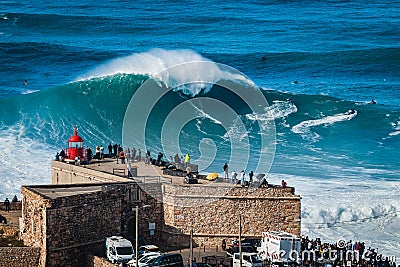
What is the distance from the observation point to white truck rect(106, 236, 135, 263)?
2969 cm

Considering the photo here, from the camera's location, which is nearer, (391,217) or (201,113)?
(391,217)

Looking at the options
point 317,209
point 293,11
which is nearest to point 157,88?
point 317,209

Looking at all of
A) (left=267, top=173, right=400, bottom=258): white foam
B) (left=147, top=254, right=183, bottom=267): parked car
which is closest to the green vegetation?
(left=147, top=254, right=183, bottom=267): parked car

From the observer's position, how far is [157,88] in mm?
59250

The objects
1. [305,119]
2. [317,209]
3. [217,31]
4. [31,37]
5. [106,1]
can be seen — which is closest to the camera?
[317,209]

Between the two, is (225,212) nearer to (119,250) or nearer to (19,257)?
(119,250)

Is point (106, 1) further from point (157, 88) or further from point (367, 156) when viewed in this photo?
point (367, 156)

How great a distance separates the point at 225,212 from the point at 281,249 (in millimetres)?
2451

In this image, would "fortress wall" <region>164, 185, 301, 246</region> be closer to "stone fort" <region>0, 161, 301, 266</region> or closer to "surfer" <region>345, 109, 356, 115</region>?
"stone fort" <region>0, 161, 301, 266</region>

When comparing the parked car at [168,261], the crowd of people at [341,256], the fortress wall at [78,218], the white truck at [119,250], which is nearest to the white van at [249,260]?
the crowd of people at [341,256]

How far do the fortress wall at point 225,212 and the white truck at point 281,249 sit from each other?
1403 mm

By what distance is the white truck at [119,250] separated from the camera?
2969 cm

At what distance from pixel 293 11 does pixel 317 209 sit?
52.5 metres

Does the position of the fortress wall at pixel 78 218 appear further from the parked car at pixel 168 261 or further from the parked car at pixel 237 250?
the parked car at pixel 237 250
